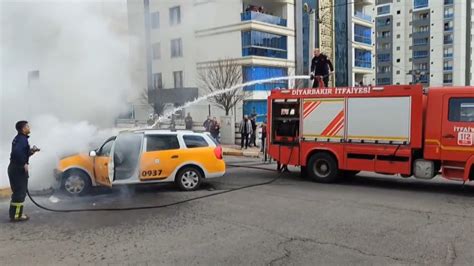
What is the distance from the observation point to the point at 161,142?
9.71 m

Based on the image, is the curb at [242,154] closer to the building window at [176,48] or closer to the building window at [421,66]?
the building window at [176,48]

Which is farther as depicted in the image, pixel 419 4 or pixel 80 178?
pixel 419 4

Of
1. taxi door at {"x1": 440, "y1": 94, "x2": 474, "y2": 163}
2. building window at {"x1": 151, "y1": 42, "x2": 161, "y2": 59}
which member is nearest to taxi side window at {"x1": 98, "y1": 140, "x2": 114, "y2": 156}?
building window at {"x1": 151, "y1": 42, "x2": 161, "y2": 59}

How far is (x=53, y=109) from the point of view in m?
9.79

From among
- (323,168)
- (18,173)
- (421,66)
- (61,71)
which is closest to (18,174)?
(18,173)

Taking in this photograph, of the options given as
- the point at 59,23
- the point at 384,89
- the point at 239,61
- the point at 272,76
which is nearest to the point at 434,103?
the point at 384,89

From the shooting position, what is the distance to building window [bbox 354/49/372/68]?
4974 cm

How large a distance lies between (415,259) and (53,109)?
26.4ft

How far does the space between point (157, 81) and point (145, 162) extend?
301cm

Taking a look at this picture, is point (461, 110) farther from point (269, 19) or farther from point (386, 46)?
point (386, 46)

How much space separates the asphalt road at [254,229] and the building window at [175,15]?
445cm

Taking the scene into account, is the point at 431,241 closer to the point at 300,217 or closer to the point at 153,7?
the point at 300,217

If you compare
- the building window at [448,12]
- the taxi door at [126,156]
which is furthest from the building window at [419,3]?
the taxi door at [126,156]

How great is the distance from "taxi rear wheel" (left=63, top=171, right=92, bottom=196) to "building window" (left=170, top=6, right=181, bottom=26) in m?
4.57
